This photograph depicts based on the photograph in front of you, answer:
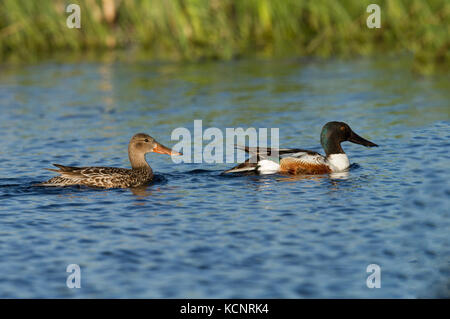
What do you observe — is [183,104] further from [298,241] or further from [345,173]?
[298,241]

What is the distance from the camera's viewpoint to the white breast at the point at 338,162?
11844 millimetres

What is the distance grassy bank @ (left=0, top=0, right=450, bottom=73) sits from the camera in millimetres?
20344

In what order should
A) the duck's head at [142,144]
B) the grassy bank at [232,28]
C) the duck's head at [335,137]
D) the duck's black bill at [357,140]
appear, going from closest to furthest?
the duck's head at [142,144] < the duck's head at [335,137] < the duck's black bill at [357,140] < the grassy bank at [232,28]

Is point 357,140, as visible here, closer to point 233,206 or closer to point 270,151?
point 270,151

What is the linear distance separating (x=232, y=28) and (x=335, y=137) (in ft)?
37.3

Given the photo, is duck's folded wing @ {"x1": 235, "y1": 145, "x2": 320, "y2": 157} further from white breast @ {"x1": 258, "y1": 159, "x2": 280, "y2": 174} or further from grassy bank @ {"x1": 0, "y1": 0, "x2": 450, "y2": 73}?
grassy bank @ {"x1": 0, "y1": 0, "x2": 450, "y2": 73}

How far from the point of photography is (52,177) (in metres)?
11.9

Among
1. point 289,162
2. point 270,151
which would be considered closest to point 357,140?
point 289,162

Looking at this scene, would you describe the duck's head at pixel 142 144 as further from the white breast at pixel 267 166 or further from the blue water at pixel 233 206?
the white breast at pixel 267 166

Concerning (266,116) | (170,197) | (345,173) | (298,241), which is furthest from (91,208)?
(266,116)

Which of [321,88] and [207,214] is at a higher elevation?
[321,88]

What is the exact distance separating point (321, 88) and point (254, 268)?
11822 millimetres

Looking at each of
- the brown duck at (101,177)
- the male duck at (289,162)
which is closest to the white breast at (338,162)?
the male duck at (289,162)

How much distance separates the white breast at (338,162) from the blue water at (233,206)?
0.25 metres
